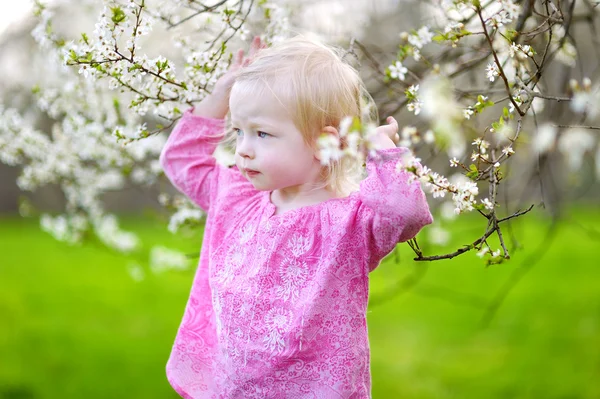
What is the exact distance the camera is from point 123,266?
29.7ft

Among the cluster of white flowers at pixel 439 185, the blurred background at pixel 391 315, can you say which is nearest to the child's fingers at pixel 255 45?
the cluster of white flowers at pixel 439 185

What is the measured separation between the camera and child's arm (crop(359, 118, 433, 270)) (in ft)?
4.93

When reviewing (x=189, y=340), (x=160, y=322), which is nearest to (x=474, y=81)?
(x=189, y=340)

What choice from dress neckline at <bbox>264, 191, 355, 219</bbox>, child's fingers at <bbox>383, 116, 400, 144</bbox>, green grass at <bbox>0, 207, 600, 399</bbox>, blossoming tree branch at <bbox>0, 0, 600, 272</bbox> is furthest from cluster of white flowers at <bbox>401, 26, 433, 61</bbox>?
green grass at <bbox>0, 207, 600, 399</bbox>

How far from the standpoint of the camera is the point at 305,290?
5.52 feet

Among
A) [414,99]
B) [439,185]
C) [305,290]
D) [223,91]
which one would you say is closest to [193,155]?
[223,91]

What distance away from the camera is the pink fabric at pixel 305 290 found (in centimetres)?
156

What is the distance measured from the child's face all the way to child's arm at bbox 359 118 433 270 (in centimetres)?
20

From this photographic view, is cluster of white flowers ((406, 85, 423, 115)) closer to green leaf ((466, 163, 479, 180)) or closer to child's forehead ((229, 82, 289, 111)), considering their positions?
green leaf ((466, 163, 479, 180))

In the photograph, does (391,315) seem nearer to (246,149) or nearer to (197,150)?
(197,150)

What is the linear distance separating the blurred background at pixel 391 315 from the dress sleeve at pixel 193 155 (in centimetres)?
85

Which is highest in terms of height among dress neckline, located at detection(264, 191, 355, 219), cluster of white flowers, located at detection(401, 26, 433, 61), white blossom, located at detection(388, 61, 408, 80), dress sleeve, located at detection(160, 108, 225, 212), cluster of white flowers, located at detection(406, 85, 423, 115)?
cluster of white flowers, located at detection(401, 26, 433, 61)

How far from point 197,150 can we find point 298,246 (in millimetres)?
531

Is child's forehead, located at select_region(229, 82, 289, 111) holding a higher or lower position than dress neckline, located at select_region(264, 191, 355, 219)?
higher
